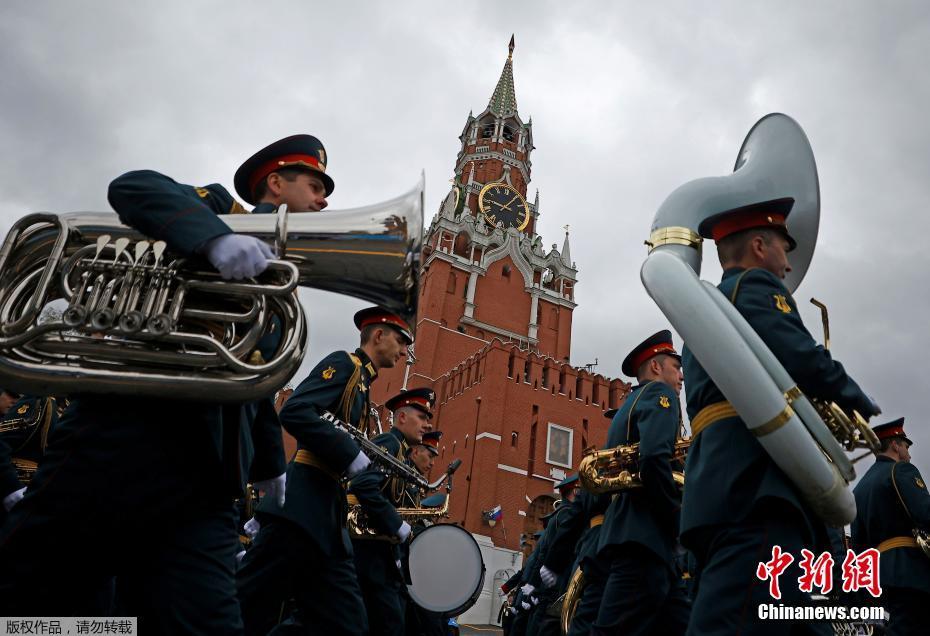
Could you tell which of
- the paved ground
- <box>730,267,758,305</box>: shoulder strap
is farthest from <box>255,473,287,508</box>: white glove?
the paved ground

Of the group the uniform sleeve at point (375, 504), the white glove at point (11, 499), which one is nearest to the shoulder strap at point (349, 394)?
the uniform sleeve at point (375, 504)

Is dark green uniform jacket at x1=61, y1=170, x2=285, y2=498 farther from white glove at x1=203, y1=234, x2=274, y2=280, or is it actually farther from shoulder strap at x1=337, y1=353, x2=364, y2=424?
shoulder strap at x1=337, y1=353, x2=364, y2=424

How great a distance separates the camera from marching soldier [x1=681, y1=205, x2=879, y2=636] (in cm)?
265

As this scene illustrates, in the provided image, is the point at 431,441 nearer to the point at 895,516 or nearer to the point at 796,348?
the point at 895,516

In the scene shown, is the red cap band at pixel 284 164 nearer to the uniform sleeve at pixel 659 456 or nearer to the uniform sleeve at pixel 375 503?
the uniform sleeve at pixel 375 503

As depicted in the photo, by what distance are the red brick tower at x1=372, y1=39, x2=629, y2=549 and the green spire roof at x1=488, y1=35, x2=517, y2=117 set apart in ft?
0.79

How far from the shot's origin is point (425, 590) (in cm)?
695

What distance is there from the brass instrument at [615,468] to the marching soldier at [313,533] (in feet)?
6.13

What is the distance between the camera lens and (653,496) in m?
4.73

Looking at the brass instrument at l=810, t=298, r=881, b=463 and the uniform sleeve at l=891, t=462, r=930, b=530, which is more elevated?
the uniform sleeve at l=891, t=462, r=930, b=530

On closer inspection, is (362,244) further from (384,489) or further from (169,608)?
(384,489)

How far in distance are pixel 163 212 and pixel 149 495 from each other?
1075 mm

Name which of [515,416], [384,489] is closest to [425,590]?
[384,489]

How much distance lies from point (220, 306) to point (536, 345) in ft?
171
